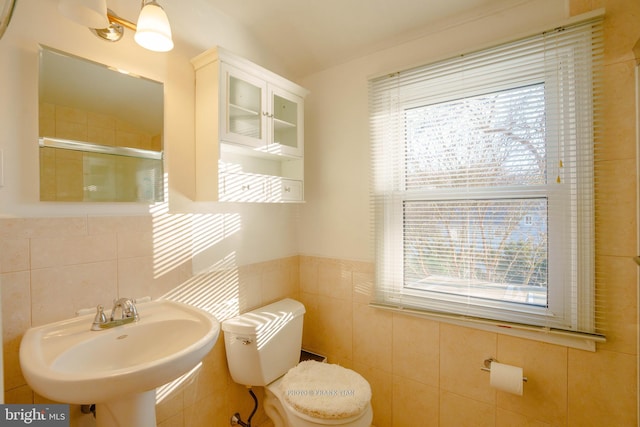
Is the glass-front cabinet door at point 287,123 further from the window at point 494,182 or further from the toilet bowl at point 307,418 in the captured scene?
the toilet bowl at point 307,418

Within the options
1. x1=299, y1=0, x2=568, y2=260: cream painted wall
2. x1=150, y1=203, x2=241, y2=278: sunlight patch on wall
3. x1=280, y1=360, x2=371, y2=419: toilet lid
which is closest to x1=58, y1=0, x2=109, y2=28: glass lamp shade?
x1=150, y1=203, x2=241, y2=278: sunlight patch on wall

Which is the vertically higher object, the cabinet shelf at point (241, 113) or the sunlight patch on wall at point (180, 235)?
the cabinet shelf at point (241, 113)

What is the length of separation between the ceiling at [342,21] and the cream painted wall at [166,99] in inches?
4.8

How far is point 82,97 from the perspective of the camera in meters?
1.17

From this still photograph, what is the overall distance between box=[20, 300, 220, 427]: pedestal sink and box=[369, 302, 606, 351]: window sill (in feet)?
3.71

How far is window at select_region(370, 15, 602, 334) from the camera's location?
129 cm

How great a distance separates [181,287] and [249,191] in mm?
577

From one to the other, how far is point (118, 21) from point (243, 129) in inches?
24.9

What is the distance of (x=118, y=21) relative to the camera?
1.13m

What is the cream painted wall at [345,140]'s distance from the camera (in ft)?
5.34

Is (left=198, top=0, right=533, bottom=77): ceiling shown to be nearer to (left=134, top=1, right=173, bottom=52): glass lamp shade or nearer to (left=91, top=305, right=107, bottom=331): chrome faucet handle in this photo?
(left=134, top=1, right=173, bottom=52): glass lamp shade

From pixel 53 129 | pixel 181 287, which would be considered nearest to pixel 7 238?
pixel 53 129

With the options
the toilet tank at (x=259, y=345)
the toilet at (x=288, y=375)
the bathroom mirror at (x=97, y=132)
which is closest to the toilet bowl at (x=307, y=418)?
the toilet at (x=288, y=375)

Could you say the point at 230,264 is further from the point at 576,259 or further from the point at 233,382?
the point at 576,259
